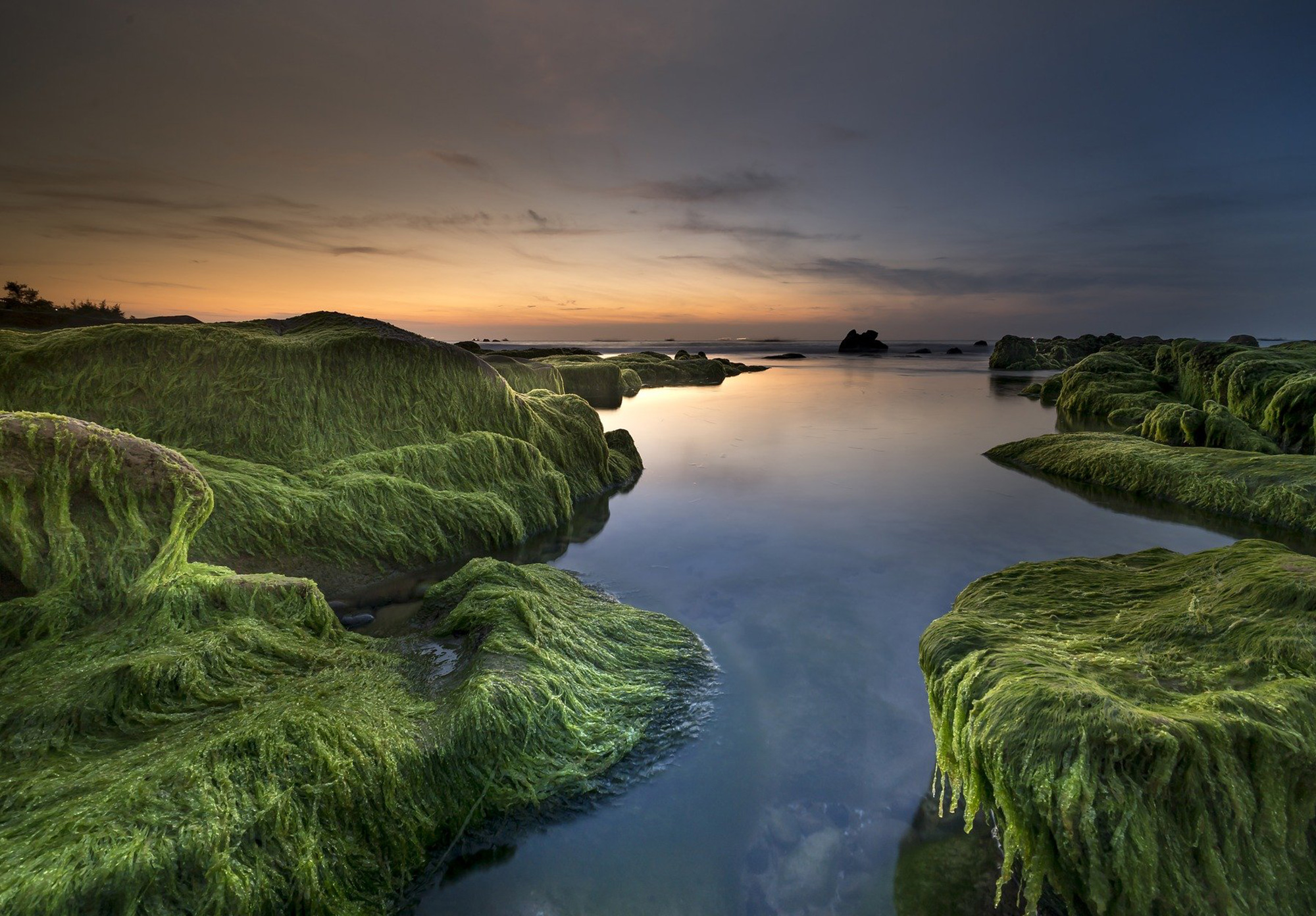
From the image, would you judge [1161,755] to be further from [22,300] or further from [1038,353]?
[1038,353]

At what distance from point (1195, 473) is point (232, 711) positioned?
9903mm

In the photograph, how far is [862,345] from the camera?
68250mm

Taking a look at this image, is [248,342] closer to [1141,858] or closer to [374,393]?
[374,393]

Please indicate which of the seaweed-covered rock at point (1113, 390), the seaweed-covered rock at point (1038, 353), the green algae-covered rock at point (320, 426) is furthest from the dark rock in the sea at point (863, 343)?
the green algae-covered rock at point (320, 426)

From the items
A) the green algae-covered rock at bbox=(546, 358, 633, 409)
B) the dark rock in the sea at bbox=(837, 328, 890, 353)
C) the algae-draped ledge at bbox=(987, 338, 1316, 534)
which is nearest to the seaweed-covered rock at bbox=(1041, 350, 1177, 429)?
the algae-draped ledge at bbox=(987, 338, 1316, 534)

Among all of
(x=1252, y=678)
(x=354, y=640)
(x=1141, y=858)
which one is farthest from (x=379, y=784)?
(x=1252, y=678)

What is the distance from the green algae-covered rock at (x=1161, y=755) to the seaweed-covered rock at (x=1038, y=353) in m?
39.7

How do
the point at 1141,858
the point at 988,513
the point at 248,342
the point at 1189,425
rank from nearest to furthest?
1. the point at 1141,858
2. the point at 248,342
3. the point at 988,513
4. the point at 1189,425

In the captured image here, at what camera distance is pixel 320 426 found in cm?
588

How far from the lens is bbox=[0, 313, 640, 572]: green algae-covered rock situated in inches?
186

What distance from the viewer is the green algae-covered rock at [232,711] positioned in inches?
65.5

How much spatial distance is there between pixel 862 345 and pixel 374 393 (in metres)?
69.5

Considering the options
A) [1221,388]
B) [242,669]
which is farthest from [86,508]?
[1221,388]

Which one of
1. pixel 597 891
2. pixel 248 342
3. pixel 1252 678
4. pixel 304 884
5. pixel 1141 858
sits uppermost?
pixel 248 342
